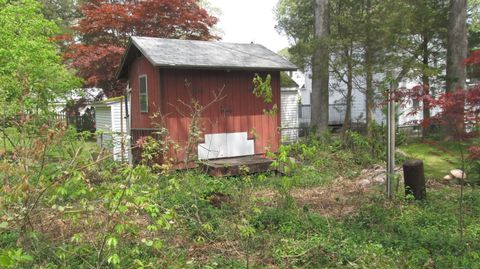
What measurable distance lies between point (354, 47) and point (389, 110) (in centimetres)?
830

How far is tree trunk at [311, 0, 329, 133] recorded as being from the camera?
47.6 feet

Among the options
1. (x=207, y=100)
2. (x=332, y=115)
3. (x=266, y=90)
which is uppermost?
(x=207, y=100)

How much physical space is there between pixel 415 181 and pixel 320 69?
8.27 metres

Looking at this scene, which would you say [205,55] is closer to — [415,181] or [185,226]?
[415,181]

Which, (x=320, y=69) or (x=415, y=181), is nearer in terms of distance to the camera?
(x=415, y=181)

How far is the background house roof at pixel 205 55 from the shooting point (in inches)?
404

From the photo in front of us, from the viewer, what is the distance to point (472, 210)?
6238 millimetres

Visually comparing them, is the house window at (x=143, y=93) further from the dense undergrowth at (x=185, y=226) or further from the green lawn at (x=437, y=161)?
the green lawn at (x=437, y=161)

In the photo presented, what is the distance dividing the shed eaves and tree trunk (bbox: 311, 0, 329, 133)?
2536mm

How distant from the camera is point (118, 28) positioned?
67.3 ft

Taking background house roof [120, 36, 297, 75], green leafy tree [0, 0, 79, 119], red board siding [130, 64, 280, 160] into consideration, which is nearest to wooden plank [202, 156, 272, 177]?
red board siding [130, 64, 280, 160]

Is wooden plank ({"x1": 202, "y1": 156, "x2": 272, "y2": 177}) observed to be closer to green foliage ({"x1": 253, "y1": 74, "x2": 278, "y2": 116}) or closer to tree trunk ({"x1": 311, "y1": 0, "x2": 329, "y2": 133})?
green foliage ({"x1": 253, "y1": 74, "x2": 278, "y2": 116})

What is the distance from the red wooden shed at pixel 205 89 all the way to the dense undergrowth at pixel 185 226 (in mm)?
4175

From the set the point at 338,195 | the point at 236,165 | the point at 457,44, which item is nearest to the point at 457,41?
the point at 457,44
